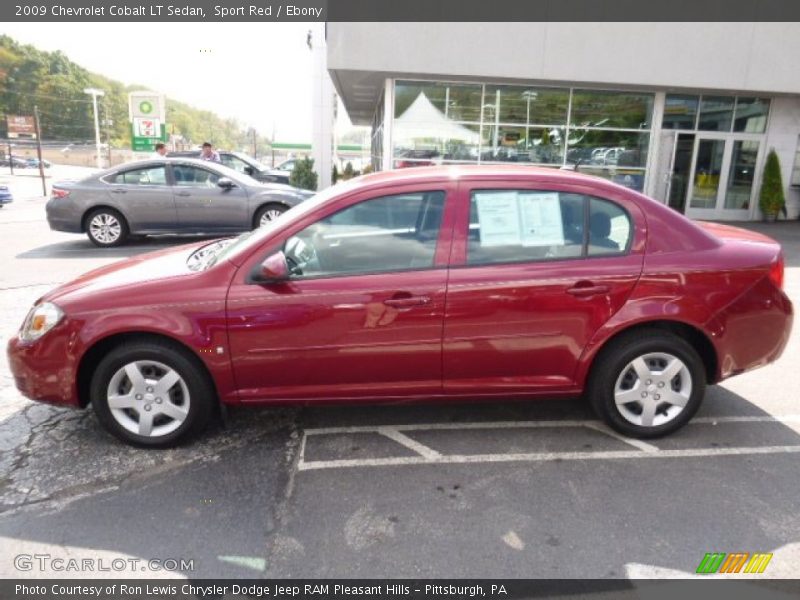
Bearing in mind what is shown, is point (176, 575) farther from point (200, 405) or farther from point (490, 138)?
point (490, 138)

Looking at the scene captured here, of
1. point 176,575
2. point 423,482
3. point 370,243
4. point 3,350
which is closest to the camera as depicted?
point 176,575

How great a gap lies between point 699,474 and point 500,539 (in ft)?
4.26

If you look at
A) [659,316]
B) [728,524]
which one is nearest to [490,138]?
[659,316]

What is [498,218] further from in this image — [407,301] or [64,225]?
[64,225]

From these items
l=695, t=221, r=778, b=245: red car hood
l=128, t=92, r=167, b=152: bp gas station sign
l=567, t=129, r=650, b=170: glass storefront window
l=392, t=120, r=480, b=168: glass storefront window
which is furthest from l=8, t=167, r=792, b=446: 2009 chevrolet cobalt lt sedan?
l=128, t=92, r=167, b=152: bp gas station sign

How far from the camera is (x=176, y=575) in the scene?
2.47 m

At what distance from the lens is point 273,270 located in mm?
3174

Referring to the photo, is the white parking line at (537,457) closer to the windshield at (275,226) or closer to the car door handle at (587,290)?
the car door handle at (587,290)

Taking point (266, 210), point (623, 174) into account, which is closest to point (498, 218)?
point (266, 210)

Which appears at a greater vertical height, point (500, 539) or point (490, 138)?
point (490, 138)

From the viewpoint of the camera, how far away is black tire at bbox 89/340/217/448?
10.8 feet

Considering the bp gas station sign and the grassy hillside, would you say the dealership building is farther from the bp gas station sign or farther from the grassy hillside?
the grassy hillside

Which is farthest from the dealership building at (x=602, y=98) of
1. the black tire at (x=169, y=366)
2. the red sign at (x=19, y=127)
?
the red sign at (x=19, y=127)

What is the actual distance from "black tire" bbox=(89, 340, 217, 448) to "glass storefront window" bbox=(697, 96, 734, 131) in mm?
15198
